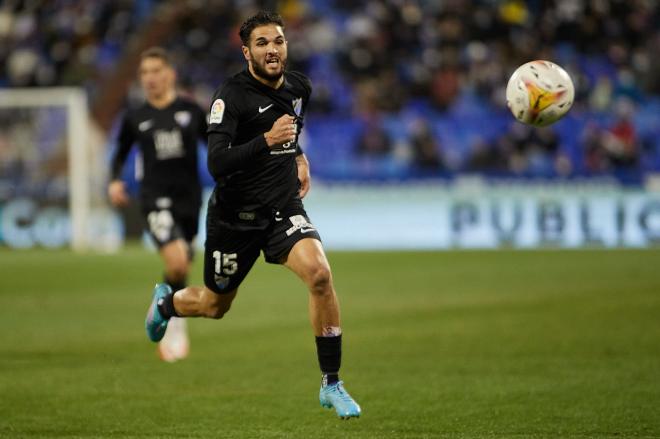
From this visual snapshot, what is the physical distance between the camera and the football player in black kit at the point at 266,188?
239 inches

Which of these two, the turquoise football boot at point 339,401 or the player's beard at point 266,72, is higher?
the player's beard at point 266,72

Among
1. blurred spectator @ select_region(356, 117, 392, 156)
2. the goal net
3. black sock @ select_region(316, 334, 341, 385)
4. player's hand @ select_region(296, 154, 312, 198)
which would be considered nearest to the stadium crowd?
blurred spectator @ select_region(356, 117, 392, 156)

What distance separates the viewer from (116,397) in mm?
7145

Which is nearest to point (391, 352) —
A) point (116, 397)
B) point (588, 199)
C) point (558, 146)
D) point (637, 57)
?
point (116, 397)

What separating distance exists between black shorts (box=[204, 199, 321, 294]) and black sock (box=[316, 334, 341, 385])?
0.58m

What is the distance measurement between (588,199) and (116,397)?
1343 cm

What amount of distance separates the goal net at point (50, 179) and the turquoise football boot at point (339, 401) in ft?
50.5

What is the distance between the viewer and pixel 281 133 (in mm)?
5961

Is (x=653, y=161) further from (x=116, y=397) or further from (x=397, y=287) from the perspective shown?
(x=116, y=397)

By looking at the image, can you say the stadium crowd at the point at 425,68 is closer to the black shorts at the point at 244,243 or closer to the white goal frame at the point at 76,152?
the white goal frame at the point at 76,152

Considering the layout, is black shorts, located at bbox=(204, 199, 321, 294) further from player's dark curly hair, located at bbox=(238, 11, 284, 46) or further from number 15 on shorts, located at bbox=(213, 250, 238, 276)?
player's dark curly hair, located at bbox=(238, 11, 284, 46)

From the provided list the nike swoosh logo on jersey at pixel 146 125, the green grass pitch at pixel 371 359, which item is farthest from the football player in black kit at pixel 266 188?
the nike swoosh logo on jersey at pixel 146 125

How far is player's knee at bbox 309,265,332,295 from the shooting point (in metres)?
6.07

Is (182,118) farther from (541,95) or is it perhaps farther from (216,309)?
(541,95)
